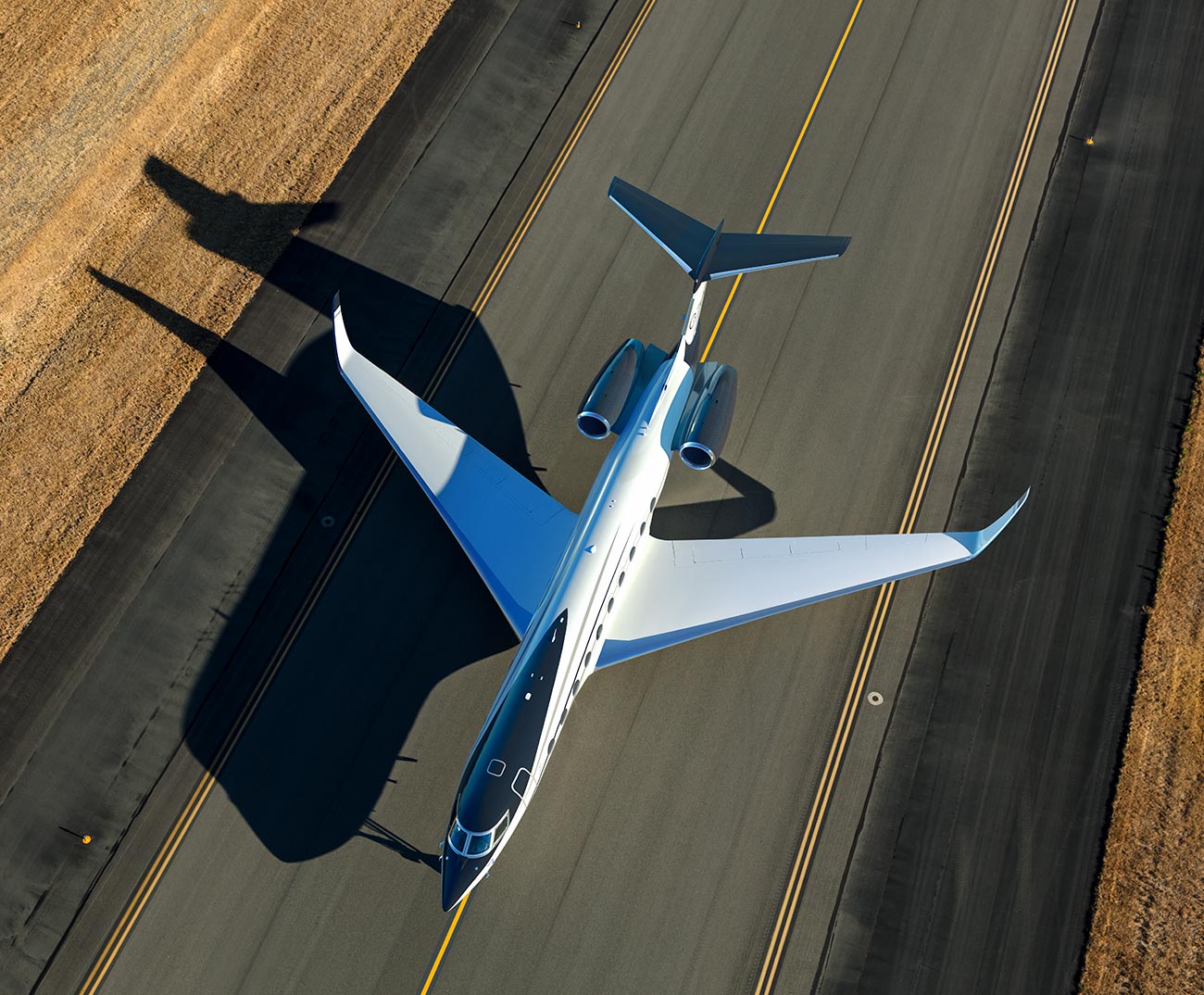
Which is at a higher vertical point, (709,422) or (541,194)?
(541,194)

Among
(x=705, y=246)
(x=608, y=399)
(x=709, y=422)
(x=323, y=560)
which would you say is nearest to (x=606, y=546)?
(x=608, y=399)

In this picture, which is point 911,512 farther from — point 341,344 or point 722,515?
point 341,344

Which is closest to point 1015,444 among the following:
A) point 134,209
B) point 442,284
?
point 442,284

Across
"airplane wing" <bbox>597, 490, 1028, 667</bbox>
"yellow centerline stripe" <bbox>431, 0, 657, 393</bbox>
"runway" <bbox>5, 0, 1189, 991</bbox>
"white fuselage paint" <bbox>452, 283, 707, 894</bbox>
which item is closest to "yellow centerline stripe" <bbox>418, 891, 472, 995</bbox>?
"runway" <bbox>5, 0, 1189, 991</bbox>

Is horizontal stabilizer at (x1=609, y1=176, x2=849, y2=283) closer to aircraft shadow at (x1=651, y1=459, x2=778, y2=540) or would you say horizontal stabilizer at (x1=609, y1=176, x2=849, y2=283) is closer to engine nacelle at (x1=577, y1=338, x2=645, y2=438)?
engine nacelle at (x1=577, y1=338, x2=645, y2=438)

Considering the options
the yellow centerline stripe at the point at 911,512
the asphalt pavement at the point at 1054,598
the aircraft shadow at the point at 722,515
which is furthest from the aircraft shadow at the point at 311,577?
the asphalt pavement at the point at 1054,598

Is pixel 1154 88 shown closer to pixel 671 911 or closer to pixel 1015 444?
pixel 1015 444

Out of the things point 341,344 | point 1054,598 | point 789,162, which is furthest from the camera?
point 789,162
